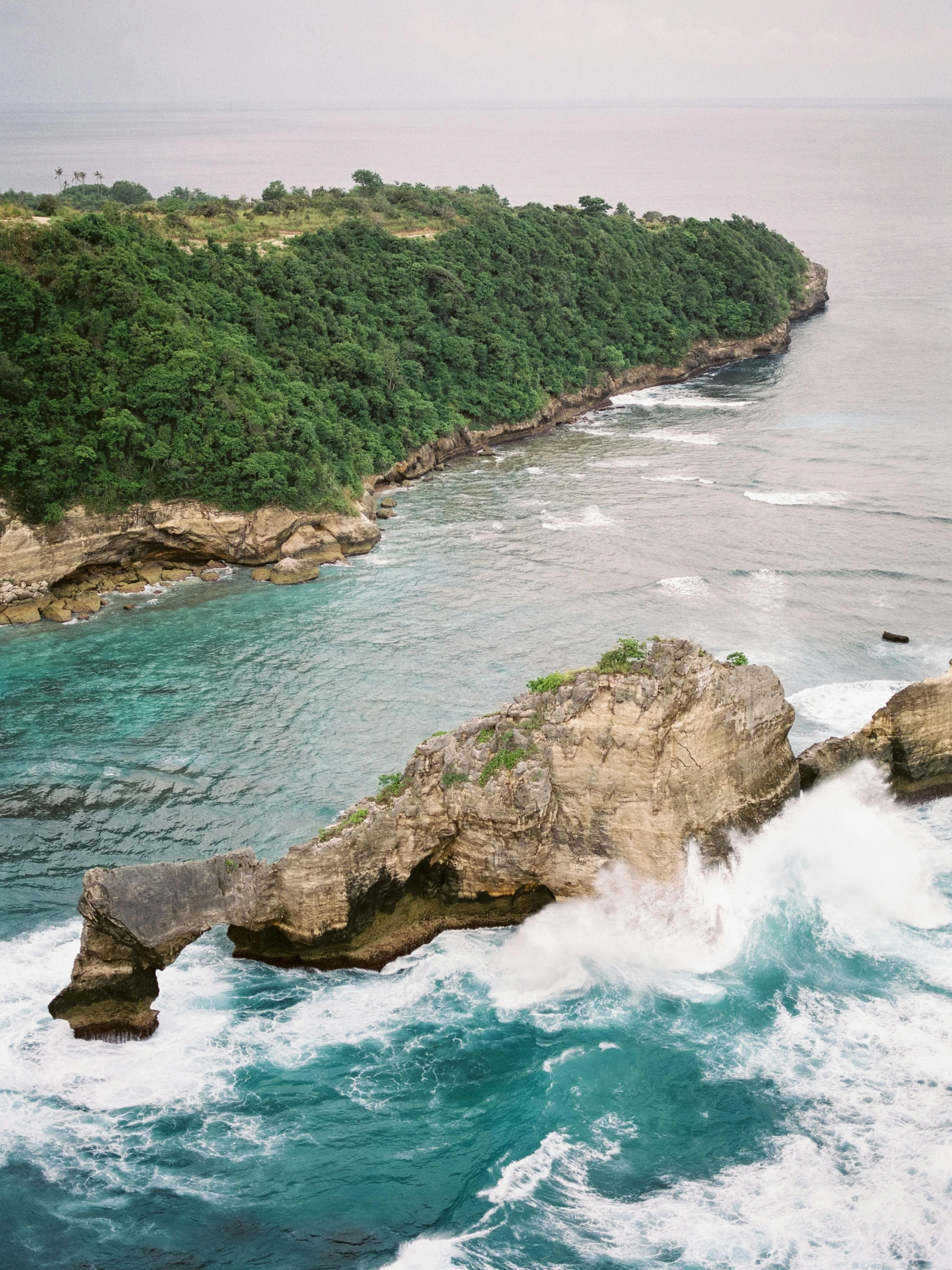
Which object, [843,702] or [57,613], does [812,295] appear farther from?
[57,613]

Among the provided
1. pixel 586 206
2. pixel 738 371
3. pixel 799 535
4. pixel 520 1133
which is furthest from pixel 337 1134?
pixel 586 206

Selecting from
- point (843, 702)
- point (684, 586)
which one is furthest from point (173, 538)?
point (843, 702)

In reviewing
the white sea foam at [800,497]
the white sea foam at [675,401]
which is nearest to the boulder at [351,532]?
the white sea foam at [800,497]

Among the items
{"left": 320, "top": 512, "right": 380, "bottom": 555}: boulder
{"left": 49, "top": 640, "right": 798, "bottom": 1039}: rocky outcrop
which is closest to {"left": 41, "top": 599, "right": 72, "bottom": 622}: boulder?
{"left": 320, "top": 512, "right": 380, "bottom": 555}: boulder

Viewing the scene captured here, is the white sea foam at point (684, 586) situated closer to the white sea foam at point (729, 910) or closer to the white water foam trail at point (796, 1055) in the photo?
the white water foam trail at point (796, 1055)

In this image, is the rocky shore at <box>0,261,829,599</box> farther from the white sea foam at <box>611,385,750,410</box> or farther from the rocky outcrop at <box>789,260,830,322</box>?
the rocky outcrop at <box>789,260,830,322</box>

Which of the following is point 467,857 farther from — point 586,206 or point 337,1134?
point 586,206
